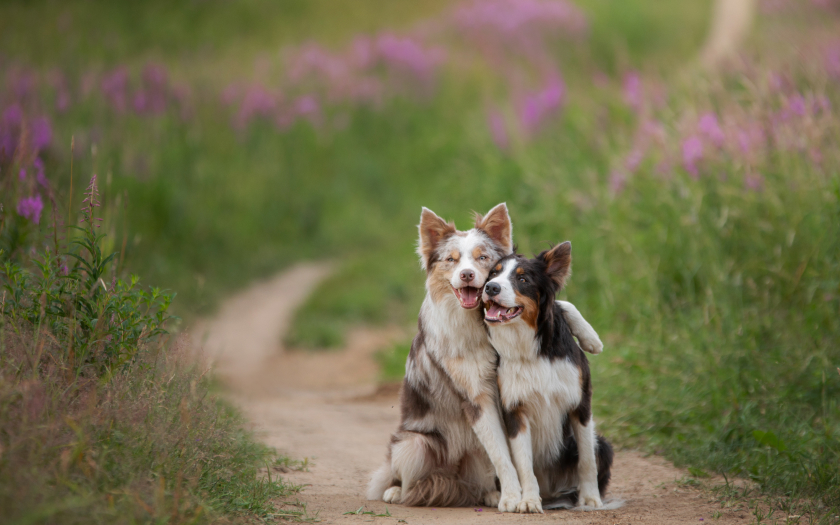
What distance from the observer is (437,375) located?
4137 mm

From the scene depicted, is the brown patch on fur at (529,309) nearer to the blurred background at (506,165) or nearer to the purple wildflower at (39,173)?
the blurred background at (506,165)

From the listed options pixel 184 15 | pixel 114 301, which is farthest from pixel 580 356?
pixel 184 15

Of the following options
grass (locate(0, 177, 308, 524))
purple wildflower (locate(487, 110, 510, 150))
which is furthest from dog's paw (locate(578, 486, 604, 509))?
purple wildflower (locate(487, 110, 510, 150))

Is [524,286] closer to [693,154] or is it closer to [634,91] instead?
[693,154]

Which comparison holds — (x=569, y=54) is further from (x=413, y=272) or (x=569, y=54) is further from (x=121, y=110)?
(x=121, y=110)

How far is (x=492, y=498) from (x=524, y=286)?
48.6 inches

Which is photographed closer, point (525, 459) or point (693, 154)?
point (525, 459)

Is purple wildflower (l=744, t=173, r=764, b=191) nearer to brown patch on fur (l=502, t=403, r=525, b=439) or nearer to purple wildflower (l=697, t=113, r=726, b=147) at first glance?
purple wildflower (l=697, t=113, r=726, b=147)

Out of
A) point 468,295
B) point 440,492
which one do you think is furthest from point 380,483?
point 468,295

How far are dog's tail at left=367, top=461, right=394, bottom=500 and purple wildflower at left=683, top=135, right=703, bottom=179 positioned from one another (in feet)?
15.2

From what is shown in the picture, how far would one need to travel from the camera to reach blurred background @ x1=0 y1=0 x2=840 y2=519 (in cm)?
546

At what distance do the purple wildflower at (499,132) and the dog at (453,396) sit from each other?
8.06 m

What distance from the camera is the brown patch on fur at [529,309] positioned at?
12.4 feet

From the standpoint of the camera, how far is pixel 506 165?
36.9 feet
